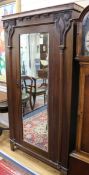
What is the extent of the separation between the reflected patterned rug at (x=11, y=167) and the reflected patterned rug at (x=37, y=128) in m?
0.30

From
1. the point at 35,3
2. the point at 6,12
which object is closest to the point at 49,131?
the point at 35,3

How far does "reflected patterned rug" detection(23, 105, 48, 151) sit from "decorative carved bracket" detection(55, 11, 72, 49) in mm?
768

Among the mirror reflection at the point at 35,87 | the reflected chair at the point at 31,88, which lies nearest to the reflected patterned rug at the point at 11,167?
the mirror reflection at the point at 35,87

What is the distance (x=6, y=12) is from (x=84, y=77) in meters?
1.75

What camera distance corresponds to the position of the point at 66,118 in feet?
6.27

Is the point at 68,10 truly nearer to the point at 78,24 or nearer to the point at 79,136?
the point at 78,24

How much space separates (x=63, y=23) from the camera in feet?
5.62

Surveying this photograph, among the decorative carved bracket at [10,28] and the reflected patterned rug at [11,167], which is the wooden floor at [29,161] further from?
the decorative carved bracket at [10,28]

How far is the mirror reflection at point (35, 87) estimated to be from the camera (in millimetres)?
1995

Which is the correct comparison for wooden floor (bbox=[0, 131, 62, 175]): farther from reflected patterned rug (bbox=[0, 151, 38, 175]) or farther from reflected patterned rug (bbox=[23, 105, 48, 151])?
reflected patterned rug (bbox=[23, 105, 48, 151])

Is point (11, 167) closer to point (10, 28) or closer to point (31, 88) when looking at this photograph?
point (31, 88)

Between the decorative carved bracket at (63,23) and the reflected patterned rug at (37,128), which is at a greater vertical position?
the decorative carved bracket at (63,23)

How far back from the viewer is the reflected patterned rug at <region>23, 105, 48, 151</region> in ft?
7.09

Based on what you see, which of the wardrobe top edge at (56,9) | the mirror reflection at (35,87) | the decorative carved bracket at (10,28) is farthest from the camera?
the decorative carved bracket at (10,28)
